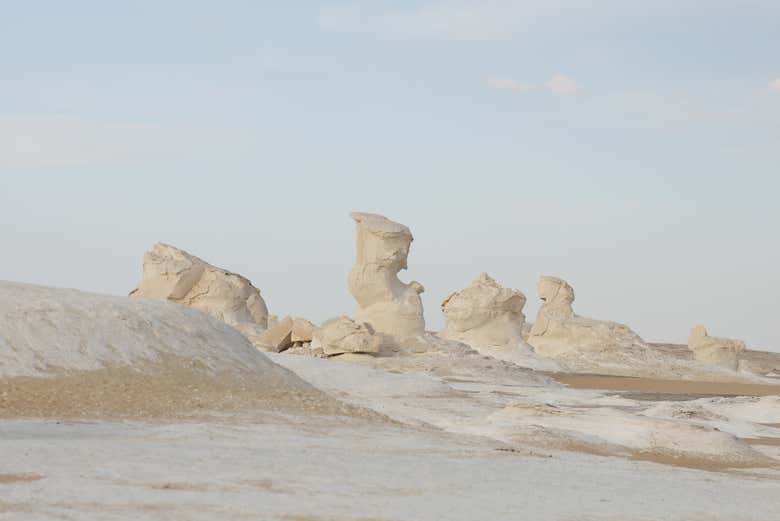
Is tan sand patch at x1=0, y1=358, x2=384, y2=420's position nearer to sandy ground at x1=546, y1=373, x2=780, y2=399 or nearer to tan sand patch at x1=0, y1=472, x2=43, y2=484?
tan sand patch at x1=0, y1=472, x2=43, y2=484

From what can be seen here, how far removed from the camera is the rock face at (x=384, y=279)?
137 feet

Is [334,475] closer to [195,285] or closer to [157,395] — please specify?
[157,395]

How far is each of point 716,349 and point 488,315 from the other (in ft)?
41.0

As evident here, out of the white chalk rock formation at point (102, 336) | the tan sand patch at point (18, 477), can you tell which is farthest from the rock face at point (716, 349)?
the tan sand patch at point (18, 477)

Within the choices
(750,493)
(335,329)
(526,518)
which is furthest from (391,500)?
(335,329)

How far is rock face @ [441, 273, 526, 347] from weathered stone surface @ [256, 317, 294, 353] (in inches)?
334

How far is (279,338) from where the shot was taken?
133ft

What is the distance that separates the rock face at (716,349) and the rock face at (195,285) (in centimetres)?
2024

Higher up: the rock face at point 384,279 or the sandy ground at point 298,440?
the rock face at point 384,279

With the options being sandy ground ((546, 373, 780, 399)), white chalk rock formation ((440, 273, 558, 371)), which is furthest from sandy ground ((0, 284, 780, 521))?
white chalk rock formation ((440, 273, 558, 371))

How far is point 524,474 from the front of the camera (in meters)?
12.9

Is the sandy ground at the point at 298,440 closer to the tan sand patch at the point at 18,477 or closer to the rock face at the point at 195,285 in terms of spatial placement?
the tan sand patch at the point at 18,477

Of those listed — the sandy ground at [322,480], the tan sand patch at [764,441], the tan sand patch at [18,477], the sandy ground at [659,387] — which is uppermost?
the sandy ground at [659,387]

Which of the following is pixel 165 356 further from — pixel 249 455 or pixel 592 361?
pixel 592 361
